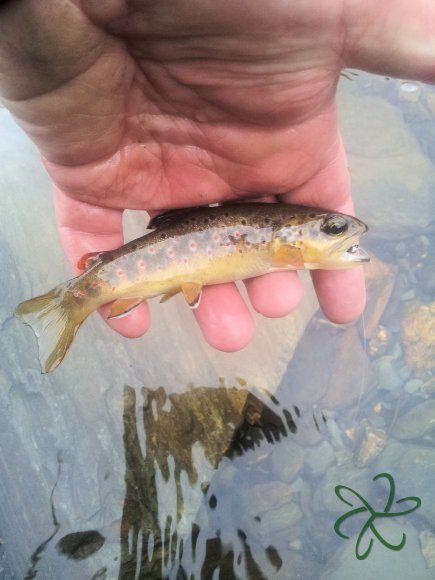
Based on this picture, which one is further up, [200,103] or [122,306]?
[200,103]

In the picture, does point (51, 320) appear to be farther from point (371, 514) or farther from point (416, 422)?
point (416, 422)

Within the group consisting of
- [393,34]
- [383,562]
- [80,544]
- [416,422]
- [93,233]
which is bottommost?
[383,562]

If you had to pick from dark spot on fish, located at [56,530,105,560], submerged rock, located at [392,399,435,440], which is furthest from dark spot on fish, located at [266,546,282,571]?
submerged rock, located at [392,399,435,440]

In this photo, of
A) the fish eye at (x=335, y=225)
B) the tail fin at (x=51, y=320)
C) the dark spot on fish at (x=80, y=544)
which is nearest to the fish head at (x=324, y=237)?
the fish eye at (x=335, y=225)

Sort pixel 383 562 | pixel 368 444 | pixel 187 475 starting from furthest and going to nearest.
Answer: pixel 368 444 → pixel 187 475 → pixel 383 562

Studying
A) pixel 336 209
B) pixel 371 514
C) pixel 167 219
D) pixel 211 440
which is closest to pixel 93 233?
pixel 167 219
